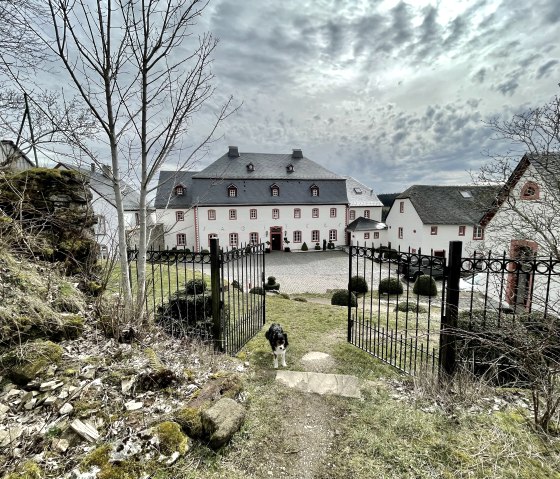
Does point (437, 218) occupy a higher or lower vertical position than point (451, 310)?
higher

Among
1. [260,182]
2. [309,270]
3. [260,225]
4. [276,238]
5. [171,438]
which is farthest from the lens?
[276,238]

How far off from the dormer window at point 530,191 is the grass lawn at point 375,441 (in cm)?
1044

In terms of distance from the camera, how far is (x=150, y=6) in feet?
13.3

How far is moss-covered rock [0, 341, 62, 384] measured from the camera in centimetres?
245

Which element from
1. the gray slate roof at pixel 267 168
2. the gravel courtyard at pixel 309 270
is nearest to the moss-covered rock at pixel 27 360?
the gravel courtyard at pixel 309 270

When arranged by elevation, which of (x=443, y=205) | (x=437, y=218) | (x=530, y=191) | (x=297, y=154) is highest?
(x=297, y=154)

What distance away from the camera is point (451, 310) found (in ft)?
10.7

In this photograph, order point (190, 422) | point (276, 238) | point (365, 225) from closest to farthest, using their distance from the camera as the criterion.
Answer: point (190, 422), point (276, 238), point (365, 225)

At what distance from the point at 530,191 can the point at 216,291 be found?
12698 mm

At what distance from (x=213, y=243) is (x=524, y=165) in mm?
12491

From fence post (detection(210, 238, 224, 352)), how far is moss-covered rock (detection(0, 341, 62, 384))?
185cm

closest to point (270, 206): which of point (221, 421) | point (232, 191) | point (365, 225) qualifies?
point (232, 191)

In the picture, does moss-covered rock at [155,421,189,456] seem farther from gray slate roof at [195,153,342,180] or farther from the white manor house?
gray slate roof at [195,153,342,180]

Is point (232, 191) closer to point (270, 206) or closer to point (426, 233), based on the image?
point (270, 206)
